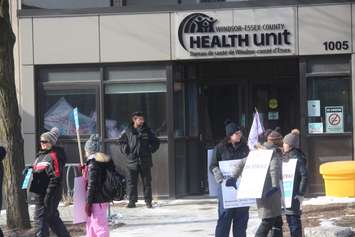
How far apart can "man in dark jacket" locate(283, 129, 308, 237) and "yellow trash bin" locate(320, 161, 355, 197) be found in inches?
184

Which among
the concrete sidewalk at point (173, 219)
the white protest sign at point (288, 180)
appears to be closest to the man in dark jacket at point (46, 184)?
the concrete sidewalk at point (173, 219)

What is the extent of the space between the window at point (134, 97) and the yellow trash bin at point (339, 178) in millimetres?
3543

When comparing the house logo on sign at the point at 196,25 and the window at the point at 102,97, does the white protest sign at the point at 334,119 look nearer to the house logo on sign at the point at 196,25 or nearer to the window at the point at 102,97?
the house logo on sign at the point at 196,25

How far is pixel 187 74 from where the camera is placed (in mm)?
15734

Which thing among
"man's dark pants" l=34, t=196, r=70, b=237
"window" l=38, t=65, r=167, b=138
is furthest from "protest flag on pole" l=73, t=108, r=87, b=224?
"window" l=38, t=65, r=167, b=138

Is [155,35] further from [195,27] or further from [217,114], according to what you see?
[217,114]

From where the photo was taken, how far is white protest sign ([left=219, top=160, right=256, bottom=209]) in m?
8.88

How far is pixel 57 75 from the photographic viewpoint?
15359 mm

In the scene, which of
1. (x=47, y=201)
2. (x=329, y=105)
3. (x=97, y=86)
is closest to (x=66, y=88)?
(x=97, y=86)

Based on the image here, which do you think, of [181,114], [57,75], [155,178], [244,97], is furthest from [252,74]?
[57,75]

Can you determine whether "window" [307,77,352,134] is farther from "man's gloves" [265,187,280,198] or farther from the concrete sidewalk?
"man's gloves" [265,187,280,198]

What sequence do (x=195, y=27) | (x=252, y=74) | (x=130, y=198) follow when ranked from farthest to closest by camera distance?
(x=252, y=74) < (x=195, y=27) < (x=130, y=198)

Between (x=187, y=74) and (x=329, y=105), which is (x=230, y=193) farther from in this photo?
(x=187, y=74)

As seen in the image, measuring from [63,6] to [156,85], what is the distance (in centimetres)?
305
